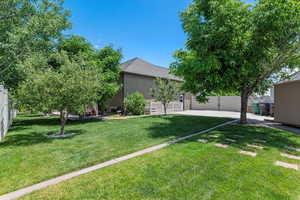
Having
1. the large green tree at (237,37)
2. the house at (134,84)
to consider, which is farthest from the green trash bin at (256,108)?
the house at (134,84)

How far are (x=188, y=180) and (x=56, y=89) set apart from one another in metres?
5.64

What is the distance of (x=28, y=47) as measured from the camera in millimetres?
6652

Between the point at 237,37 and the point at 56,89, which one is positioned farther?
the point at 237,37

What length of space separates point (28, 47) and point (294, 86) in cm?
1375

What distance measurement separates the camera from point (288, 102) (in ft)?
26.0

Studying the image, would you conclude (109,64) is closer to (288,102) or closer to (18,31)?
(18,31)

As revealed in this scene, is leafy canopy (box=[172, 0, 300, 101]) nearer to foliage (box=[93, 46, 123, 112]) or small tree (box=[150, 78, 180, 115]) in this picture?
small tree (box=[150, 78, 180, 115])

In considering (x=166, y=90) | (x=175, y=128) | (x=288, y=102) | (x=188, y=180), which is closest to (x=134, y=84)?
(x=166, y=90)

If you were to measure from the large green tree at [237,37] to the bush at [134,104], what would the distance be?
22.1 ft

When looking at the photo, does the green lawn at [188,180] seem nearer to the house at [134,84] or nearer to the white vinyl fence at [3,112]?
the white vinyl fence at [3,112]

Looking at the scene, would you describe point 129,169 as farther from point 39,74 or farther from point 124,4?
point 124,4

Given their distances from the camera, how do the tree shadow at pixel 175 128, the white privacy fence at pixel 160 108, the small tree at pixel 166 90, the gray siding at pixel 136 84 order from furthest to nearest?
the white privacy fence at pixel 160 108 < the gray siding at pixel 136 84 < the small tree at pixel 166 90 < the tree shadow at pixel 175 128

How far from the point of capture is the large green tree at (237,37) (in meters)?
6.03

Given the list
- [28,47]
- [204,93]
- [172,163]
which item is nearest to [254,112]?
[204,93]
